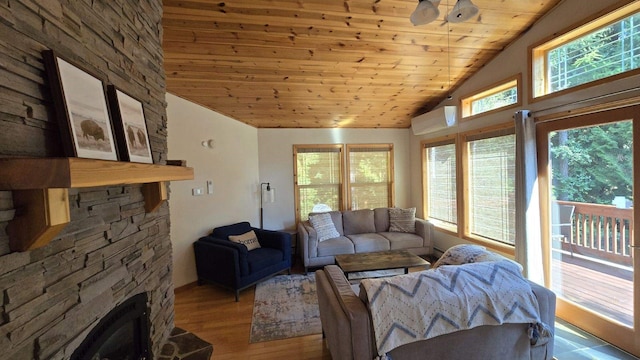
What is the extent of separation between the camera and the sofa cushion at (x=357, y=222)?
4633 millimetres

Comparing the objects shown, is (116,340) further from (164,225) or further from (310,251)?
(310,251)

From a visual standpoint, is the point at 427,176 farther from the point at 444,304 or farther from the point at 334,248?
the point at 444,304

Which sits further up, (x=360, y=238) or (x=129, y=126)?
(x=129, y=126)

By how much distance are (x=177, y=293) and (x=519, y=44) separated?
5050 millimetres

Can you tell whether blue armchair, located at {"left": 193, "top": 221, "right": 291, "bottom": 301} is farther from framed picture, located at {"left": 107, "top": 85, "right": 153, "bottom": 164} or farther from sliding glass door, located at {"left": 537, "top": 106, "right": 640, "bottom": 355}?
sliding glass door, located at {"left": 537, "top": 106, "right": 640, "bottom": 355}

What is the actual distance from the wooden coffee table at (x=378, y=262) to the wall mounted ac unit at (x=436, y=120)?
1986 mm

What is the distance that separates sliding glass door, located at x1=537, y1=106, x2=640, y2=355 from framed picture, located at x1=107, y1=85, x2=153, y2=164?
11.4 ft

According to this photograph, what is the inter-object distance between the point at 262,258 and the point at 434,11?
318cm

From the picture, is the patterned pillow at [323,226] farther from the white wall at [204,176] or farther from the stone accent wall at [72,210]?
the stone accent wall at [72,210]

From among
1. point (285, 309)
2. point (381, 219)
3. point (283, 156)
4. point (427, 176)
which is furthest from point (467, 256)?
point (283, 156)

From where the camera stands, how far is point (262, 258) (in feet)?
11.6

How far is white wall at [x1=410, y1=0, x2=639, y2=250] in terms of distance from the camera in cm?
231

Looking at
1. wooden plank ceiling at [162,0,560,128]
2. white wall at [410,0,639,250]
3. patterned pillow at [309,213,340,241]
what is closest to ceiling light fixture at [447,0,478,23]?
wooden plank ceiling at [162,0,560,128]

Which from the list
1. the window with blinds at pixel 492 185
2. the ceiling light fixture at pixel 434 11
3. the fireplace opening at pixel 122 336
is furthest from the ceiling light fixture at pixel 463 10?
the fireplace opening at pixel 122 336
